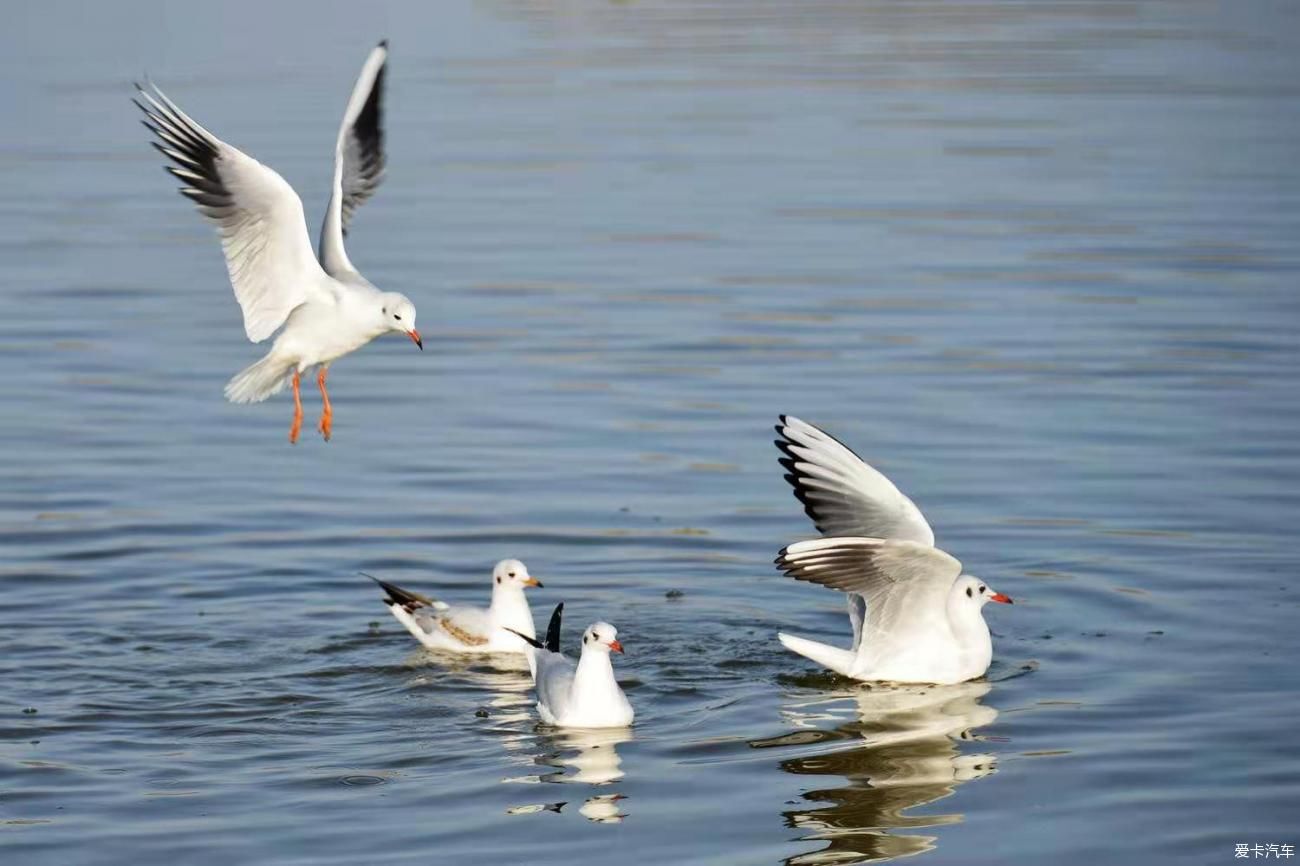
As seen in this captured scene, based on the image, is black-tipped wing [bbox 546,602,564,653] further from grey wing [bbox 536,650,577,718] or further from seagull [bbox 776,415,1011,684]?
seagull [bbox 776,415,1011,684]

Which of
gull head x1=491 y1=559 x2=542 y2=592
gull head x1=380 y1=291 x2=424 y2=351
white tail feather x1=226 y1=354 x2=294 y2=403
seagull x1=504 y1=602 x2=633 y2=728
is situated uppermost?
gull head x1=380 y1=291 x2=424 y2=351

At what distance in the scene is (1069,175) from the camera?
25641mm

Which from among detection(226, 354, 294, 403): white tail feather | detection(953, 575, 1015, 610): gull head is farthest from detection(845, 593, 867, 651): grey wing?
detection(226, 354, 294, 403): white tail feather

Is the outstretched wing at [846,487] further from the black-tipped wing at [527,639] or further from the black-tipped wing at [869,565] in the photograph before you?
the black-tipped wing at [527,639]

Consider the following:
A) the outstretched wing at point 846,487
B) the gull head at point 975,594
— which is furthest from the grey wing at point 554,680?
the gull head at point 975,594

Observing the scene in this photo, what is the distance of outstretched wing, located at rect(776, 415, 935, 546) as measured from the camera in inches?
416

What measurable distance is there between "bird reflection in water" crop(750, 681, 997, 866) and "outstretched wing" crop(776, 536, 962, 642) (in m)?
0.33

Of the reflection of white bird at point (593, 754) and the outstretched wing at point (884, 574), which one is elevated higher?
the outstretched wing at point (884, 574)

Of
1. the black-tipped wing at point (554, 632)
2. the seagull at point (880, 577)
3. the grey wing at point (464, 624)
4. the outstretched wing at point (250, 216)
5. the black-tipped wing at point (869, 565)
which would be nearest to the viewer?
the black-tipped wing at point (869, 565)

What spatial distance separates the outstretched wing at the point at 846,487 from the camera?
34.7 ft

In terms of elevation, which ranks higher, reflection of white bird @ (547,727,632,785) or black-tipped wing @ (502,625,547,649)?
black-tipped wing @ (502,625,547,649)

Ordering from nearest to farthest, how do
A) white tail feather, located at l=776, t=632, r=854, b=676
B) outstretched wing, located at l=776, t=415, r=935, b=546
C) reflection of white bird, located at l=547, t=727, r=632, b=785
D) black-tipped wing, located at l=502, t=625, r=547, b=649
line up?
reflection of white bird, located at l=547, t=727, r=632, b=785 < outstretched wing, located at l=776, t=415, r=935, b=546 < white tail feather, located at l=776, t=632, r=854, b=676 < black-tipped wing, located at l=502, t=625, r=547, b=649

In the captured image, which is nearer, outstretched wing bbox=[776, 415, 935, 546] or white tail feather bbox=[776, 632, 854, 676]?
outstretched wing bbox=[776, 415, 935, 546]

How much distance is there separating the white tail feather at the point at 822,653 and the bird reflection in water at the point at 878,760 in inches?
5.6
